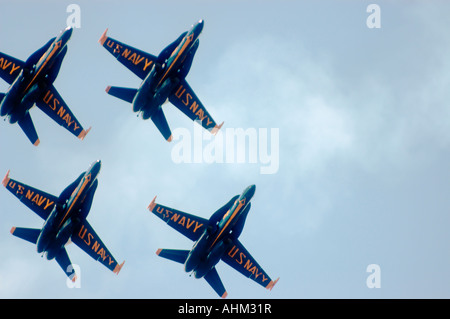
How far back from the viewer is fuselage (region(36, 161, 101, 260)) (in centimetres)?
5394

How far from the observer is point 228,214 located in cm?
5528

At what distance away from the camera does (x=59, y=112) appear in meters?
63.1

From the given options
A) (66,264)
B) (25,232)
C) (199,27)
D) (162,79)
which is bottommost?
(66,264)

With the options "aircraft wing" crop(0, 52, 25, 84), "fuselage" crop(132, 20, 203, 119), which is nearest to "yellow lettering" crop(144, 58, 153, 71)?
"fuselage" crop(132, 20, 203, 119)

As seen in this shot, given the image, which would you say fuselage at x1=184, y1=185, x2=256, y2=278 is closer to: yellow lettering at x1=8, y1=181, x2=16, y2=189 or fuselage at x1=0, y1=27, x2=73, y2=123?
yellow lettering at x1=8, y1=181, x2=16, y2=189

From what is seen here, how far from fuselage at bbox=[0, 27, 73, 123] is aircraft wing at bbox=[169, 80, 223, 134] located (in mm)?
11047

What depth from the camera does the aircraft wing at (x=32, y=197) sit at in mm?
57688

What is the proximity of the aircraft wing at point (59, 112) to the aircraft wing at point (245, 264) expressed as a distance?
1750 centimetres

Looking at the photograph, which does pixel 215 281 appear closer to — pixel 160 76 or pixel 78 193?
pixel 78 193

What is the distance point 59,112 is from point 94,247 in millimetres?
12948

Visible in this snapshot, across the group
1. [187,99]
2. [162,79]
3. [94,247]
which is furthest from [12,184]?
[187,99]
